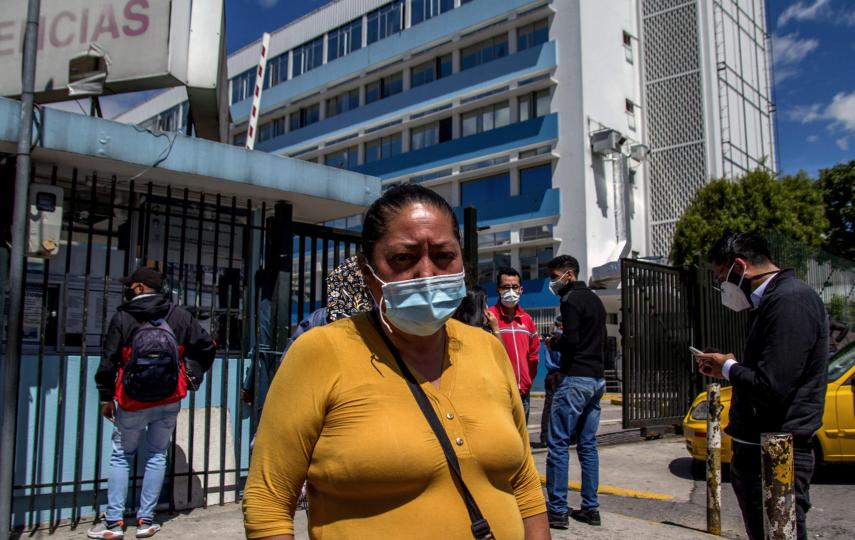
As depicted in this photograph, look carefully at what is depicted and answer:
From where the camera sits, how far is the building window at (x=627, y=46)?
32.5 metres

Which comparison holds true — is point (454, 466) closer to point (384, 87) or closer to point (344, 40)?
point (384, 87)

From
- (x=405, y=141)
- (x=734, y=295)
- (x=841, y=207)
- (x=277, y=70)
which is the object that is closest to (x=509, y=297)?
(x=734, y=295)

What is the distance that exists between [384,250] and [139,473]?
4.61 meters

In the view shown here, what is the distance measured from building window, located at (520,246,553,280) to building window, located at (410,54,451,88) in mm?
10025

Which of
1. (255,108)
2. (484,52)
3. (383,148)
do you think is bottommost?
(255,108)

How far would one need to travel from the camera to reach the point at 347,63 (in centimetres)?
3744

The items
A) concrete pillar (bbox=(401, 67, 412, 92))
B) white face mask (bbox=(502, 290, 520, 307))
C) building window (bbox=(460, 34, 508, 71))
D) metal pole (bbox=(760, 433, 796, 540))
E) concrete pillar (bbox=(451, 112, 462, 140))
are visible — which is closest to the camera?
metal pole (bbox=(760, 433, 796, 540))

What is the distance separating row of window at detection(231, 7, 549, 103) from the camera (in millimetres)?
31672

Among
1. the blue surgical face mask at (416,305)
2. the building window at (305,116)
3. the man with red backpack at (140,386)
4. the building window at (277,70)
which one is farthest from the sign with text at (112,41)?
the building window at (277,70)

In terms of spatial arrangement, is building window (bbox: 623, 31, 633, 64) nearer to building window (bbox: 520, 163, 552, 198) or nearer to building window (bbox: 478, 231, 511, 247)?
building window (bbox: 520, 163, 552, 198)

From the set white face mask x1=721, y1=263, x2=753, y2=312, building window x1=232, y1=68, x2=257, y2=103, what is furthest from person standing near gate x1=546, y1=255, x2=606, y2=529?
building window x1=232, y1=68, x2=257, y2=103

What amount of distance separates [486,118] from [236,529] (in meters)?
28.6

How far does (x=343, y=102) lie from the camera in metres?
38.4

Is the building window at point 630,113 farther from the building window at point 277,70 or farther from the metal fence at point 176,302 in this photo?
the metal fence at point 176,302
